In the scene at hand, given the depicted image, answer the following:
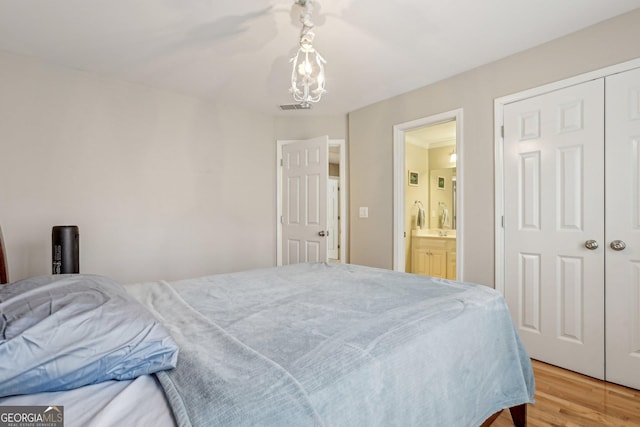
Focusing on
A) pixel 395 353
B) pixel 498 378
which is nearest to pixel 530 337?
pixel 498 378

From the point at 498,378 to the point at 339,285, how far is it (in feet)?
2.67

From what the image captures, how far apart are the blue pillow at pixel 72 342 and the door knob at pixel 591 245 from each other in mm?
2608

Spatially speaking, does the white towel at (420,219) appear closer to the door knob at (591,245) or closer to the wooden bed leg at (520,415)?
the door knob at (591,245)

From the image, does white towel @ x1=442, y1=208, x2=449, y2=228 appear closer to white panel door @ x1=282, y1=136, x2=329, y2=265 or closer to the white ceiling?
white panel door @ x1=282, y1=136, x2=329, y2=265

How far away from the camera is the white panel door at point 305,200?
11.7 ft

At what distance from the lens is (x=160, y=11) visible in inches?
77.0

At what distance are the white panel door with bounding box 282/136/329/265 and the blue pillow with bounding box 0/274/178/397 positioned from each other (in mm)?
2767

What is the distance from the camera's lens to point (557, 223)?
2318mm

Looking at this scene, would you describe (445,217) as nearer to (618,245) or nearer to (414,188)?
(414,188)

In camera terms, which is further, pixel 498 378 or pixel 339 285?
pixel 339 285

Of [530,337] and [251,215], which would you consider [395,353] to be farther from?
[251,215]

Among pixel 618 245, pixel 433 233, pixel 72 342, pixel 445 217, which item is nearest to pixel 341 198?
Answer: pixel 433 233

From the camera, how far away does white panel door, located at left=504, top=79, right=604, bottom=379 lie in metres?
2.15

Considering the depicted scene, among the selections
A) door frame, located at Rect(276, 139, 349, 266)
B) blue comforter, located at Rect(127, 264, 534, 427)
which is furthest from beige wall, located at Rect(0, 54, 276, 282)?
blue comforter, located at Rect(127, 264, 534, 427)
